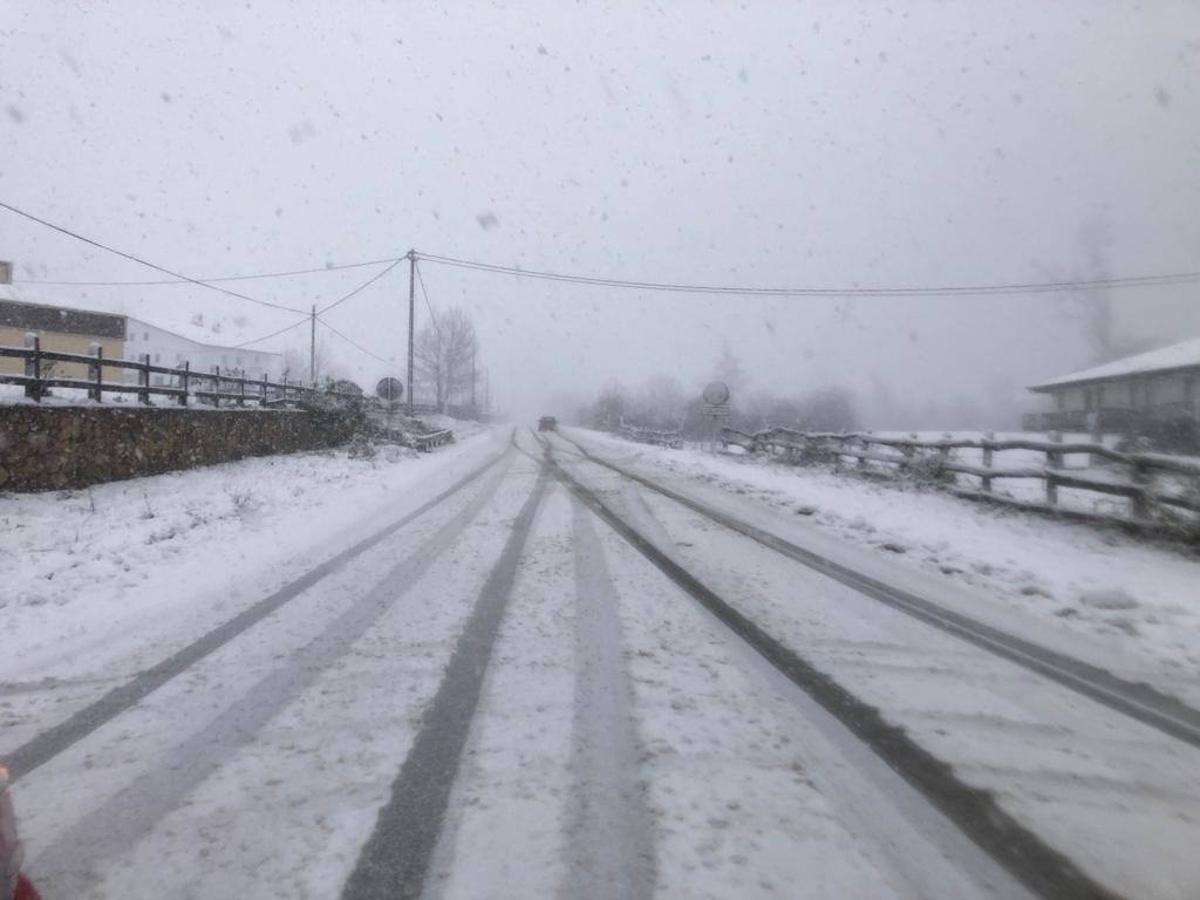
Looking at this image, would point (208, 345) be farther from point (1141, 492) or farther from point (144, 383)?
point (1141, 492)

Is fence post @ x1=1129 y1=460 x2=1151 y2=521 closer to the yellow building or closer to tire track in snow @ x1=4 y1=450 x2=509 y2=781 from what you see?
tire track in snow @ x1=4 y1=450 x2=509 y2=781

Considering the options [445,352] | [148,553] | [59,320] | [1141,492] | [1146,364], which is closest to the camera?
[148,553]

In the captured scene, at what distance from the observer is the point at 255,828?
108 inches

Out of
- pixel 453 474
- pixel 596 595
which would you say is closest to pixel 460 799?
pixel 596 595

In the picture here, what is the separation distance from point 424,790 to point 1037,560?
7358 millimetres

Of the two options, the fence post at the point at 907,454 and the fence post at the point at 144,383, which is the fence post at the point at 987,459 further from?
the fence post at the point at 144,383

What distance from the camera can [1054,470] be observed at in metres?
9.66

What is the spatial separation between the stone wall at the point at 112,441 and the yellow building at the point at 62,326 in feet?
111

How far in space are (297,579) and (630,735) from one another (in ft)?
14.6

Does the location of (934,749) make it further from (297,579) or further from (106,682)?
(297,579)

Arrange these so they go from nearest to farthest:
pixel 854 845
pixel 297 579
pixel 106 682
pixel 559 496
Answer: pixel 854 845 → pixel 106 682 → pixel 297 579 → pixel 559 496

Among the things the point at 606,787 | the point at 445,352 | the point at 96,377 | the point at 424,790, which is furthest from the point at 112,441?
the point at 445,352

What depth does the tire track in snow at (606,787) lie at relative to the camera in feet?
8.08

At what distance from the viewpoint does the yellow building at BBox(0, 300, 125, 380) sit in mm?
42031
